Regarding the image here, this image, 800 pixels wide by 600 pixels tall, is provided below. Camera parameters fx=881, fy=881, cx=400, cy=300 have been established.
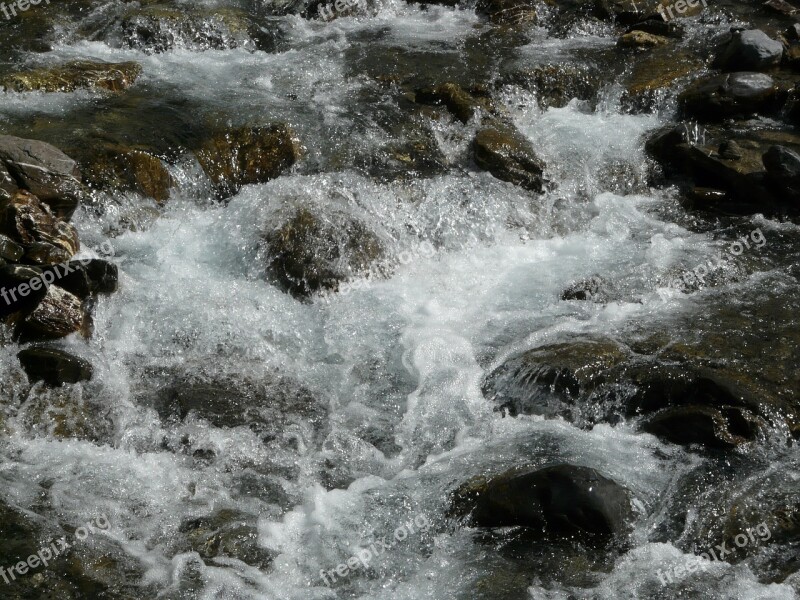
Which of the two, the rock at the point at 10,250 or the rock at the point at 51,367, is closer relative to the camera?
the rock at the point at 51,367

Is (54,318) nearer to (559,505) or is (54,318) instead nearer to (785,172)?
(559,505)

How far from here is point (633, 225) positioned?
9695mm

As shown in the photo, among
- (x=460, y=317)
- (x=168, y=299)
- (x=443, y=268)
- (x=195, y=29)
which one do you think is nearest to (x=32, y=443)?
(x=168, y=299)

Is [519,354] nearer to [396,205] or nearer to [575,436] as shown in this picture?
[575,436]

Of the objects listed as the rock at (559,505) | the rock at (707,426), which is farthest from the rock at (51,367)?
the rock at (707,426)

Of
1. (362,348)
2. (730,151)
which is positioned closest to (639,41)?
(730,151)

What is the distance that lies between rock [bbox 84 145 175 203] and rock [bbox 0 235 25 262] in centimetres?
153

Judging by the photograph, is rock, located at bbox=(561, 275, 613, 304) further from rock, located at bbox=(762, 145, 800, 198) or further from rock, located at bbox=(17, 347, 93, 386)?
rock, located at bbox=(17, 347, 93, 386)

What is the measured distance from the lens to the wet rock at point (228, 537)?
5.42 metres

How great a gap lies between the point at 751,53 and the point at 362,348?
7486mm

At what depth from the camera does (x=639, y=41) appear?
1282 cm

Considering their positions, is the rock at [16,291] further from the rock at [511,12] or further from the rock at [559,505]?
the rock at [511,12]

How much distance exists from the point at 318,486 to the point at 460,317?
8.46ft

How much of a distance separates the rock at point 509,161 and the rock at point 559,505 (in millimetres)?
4949
